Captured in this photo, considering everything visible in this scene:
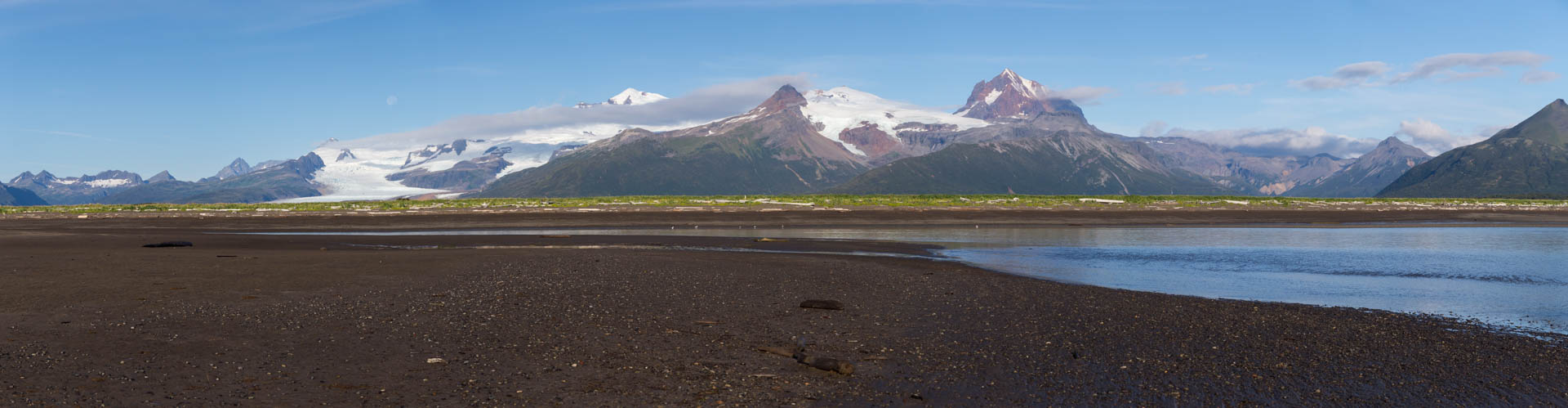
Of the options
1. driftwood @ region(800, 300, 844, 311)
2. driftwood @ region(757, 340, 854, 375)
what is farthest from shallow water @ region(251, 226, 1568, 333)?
driftwood @ region(757, 340, 854, 375)

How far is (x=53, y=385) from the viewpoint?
11.7 metres

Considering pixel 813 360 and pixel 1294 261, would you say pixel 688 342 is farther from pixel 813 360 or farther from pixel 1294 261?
pixel 1294 261

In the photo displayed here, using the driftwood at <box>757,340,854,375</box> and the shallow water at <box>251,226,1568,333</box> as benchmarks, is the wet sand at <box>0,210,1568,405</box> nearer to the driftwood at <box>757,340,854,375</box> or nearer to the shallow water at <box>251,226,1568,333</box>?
the driftwood at <box>757,340,854,375</box>

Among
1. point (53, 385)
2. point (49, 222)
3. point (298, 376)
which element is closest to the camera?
point (53, 385)

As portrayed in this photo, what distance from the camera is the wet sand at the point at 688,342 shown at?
12.1m

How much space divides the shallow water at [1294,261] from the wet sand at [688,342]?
12.4 ft

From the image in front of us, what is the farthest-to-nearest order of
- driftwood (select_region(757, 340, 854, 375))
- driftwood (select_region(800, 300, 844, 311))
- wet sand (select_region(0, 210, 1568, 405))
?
driftwood (select_region(800, 300, 844, 311)), driftwood (select_region(757, 340, 854, 375)), wet sand (select_region(0, 210, 1568, 405))

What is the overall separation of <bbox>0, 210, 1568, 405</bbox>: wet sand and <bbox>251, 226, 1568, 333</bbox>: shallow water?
12.4ft

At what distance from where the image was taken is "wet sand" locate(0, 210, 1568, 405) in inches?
475

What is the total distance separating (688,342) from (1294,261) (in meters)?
32.2

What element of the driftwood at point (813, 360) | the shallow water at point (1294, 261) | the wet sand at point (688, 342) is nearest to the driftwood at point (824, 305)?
the wet sand at point (688, 342)

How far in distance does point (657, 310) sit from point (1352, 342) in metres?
13.4

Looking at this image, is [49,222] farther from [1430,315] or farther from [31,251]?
[1430,315]

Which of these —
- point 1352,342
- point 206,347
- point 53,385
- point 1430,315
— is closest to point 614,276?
point 206,347
